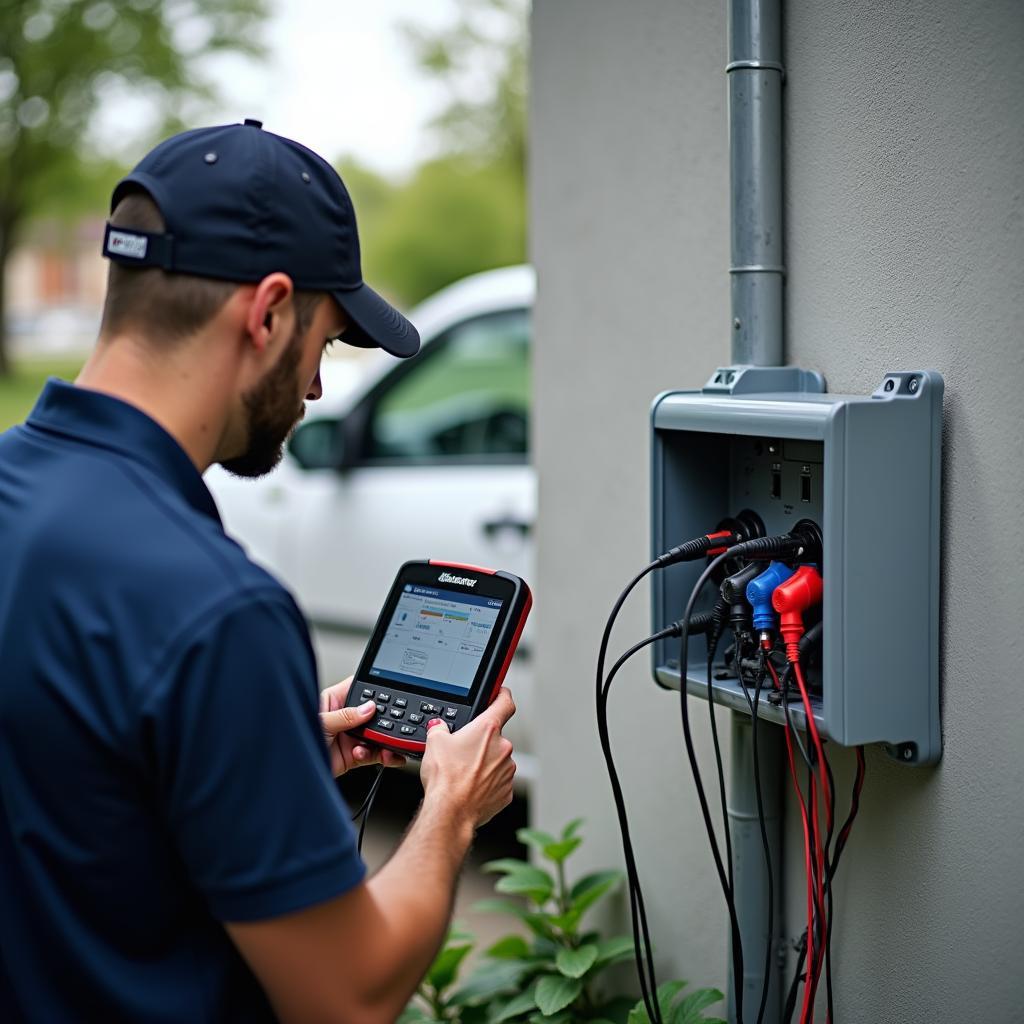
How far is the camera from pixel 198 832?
49.6 inches

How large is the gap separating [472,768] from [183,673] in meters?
0.57

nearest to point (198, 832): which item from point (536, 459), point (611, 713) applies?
point (611, 713)

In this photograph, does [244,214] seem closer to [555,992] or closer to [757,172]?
[757,172]

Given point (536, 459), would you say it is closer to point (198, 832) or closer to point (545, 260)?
point (545, 260)

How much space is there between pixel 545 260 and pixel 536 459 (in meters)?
0.44

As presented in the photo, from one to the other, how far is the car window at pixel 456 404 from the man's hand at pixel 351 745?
8.88ft

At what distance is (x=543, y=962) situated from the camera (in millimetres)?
2684

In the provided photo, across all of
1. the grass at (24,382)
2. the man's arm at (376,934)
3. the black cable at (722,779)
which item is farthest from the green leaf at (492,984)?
the grass at (24,382)

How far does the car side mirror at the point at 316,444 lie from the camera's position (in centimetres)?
486

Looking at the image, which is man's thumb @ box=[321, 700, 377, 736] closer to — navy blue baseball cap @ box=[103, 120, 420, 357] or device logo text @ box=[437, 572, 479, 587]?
device logo text @ box=[437, 572, 479, 587]

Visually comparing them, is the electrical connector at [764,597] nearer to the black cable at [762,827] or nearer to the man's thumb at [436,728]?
the black cable at [762,827]

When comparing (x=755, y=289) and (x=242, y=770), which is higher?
(x=755, y=289)

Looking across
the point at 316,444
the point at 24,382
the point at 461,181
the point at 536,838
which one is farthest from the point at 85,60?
the point at 536,838

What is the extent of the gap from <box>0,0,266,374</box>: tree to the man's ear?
1363 cm
